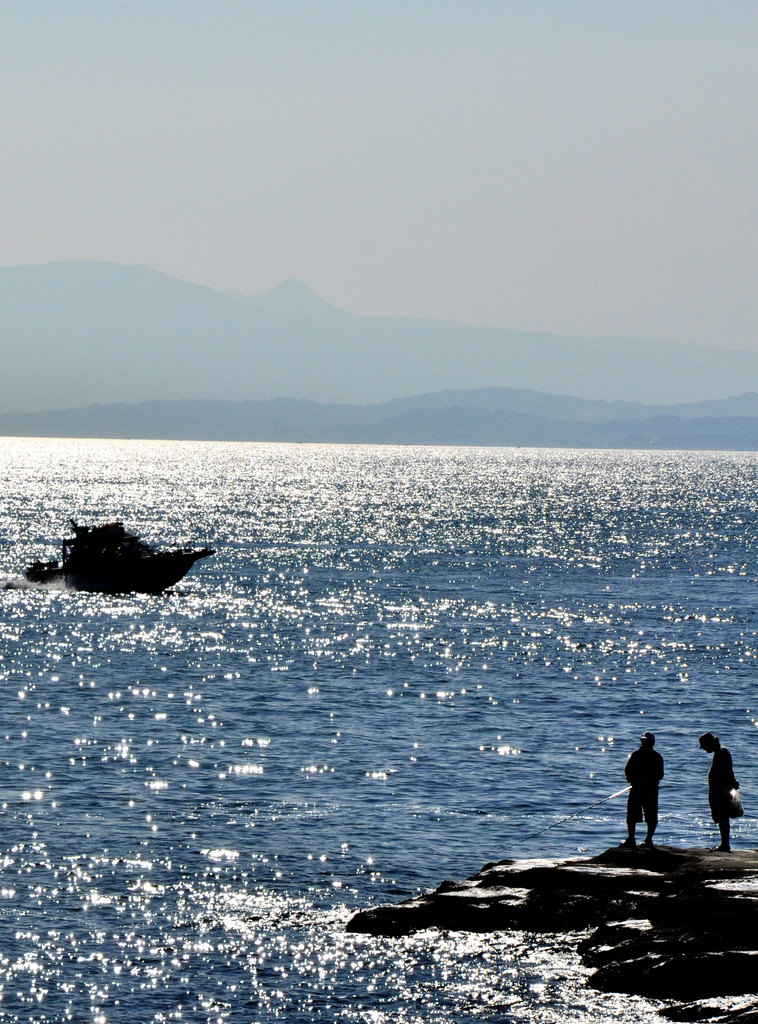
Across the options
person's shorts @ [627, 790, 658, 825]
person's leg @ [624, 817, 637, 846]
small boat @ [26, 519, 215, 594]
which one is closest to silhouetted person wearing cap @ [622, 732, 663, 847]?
person's shorts @ [627, 790, 658, 825]

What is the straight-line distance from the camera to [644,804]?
93.0 feet

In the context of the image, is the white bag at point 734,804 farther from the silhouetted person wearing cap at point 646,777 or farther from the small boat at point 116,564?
the small boat at point 116,564

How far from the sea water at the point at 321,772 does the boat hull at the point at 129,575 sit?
1287mm

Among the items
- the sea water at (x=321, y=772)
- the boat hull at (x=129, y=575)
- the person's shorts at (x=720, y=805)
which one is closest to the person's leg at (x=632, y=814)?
the person's shorts at (x=720, y=805)

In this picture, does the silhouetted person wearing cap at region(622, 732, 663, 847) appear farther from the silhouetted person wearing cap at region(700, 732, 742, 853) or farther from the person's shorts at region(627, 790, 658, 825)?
the silhouetted person wearing cap at region(700, 732, 742, 853)

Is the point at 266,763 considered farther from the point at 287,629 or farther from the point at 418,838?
the point at 287,629

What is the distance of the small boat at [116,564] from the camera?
9481 cm

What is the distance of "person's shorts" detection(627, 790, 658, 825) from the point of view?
28.2m

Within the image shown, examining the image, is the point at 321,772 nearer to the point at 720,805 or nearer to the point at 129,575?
the point at 720,805

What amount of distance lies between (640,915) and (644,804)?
3.39m

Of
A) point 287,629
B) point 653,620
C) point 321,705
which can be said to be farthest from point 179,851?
point 653,620

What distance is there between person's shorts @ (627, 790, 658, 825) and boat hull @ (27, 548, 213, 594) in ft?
221

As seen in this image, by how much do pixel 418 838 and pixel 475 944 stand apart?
29.0ft

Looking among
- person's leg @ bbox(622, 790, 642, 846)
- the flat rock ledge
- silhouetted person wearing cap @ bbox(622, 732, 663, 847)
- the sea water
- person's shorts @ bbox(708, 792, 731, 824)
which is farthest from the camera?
person's leg @ bbox(622, 790, 642, 846)
